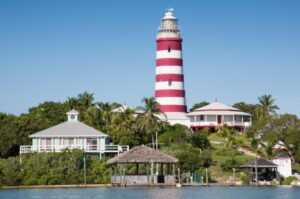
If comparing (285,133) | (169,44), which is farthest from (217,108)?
(285,133)

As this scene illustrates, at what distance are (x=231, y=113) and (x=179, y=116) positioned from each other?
273 inches

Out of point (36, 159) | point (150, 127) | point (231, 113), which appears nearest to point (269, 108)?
point (231, 113)

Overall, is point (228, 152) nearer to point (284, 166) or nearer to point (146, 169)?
point (284, 166)

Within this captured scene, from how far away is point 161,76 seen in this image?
287ft

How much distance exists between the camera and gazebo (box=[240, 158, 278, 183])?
2753 inches

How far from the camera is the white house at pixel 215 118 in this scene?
9244 centimetres

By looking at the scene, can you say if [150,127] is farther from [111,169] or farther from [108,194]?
[108,194]

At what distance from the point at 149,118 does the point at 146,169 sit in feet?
29.4

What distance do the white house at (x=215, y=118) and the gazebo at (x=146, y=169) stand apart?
72.1ft

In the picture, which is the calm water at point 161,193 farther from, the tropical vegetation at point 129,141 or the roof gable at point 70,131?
the roof gable at point 70,131

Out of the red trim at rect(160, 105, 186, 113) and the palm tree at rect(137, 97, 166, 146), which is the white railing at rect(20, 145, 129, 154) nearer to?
the palm tree at rect(137, 97, 166, 146)

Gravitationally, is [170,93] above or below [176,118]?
above

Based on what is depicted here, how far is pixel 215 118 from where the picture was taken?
93.2 metres

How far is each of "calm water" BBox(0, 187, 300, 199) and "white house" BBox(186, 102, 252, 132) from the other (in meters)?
28.4
